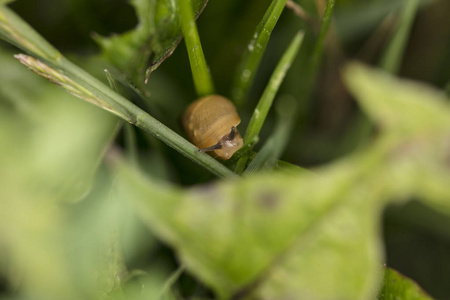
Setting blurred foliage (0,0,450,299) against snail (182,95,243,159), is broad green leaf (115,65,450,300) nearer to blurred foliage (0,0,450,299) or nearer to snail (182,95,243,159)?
blurred foliage (0,0,450,299)

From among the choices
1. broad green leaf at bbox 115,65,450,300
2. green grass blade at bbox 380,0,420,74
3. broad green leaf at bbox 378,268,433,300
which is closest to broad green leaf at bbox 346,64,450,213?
broad green leaf at bbox 115,65,450,300

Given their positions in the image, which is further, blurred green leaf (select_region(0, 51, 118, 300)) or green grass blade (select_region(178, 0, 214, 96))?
green grass blade (select_region(178, 0, 214, 96))

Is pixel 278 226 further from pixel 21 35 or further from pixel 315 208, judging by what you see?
pixel 21 35

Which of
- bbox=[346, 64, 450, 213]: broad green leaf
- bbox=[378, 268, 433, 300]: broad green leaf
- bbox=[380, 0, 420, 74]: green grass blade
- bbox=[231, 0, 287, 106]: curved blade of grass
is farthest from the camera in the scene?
bbox=[380, 0, 420, 74]: green grass blade

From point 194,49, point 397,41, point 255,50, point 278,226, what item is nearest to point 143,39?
point 194,49

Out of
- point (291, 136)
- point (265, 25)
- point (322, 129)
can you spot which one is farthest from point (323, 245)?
point (322, 129)

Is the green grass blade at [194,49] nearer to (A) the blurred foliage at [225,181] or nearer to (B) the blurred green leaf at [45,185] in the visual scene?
(A) the blurred foliage at [225,181]
